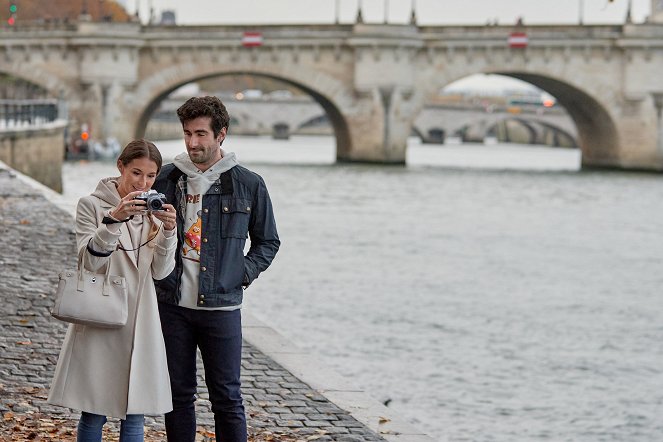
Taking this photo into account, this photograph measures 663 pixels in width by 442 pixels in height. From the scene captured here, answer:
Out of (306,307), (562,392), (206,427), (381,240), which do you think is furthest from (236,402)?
(381,240)

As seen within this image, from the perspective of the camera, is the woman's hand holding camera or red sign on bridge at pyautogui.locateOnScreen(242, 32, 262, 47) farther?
red sign on bridge at pyautogui.locateOnScreen(242, 32, 262, 47)

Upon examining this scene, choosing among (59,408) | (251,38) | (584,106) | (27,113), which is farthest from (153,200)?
(584,106)

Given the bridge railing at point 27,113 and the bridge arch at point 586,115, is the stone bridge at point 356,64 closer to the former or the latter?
the bridge arch at point 586,115

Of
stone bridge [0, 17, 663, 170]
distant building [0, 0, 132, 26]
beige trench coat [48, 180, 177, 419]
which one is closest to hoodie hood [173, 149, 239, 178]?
beige trench coat [48, 180, 177, 419]

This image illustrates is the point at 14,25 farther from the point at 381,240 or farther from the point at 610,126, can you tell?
the point at 381,240

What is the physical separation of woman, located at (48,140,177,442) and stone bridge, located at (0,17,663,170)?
44.8 metres

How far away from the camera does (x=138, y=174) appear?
5098mm

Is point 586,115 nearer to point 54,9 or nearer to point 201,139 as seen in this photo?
point 54,9

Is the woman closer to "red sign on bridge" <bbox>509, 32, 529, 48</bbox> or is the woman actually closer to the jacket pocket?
the jacket pocket

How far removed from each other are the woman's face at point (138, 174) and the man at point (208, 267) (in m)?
0.25

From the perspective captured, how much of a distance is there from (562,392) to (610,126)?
4071cm

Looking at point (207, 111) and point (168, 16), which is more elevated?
point (168, 16)

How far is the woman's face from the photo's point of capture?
508cm

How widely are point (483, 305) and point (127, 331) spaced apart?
1174 cm
